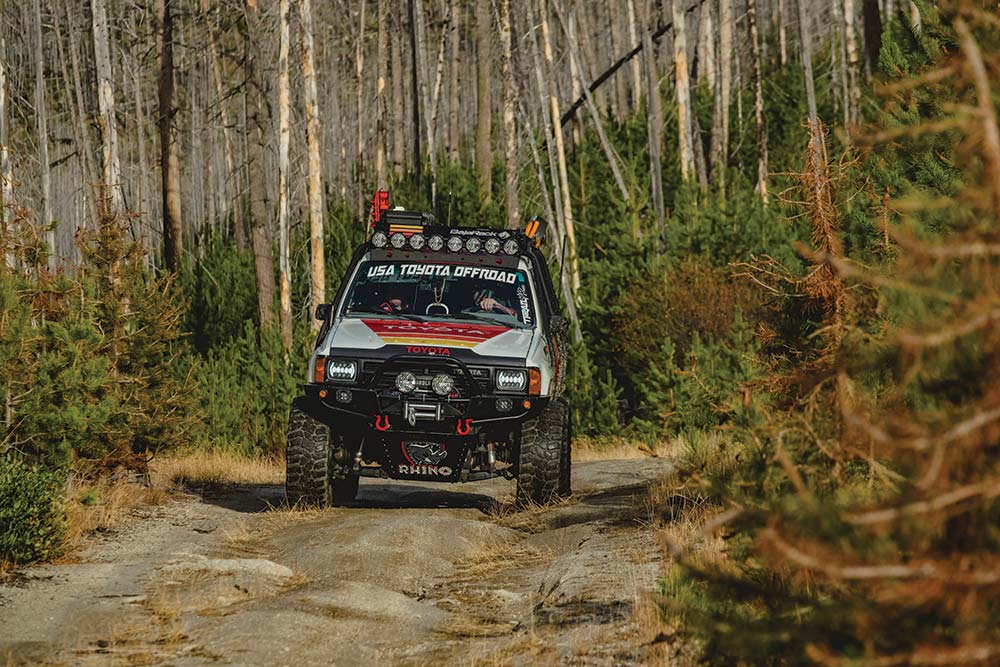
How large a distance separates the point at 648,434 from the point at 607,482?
24.5 ft

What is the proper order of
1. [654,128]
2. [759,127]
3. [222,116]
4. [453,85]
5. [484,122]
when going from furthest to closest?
[222,116]
[453,85]
[759,127]
[484,122]
[654,128]

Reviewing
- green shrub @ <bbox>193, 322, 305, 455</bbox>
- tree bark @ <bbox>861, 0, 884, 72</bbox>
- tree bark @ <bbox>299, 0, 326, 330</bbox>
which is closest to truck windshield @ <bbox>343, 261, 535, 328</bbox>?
tree bark @ <bbox>861, 0, 884, 72</bbox>

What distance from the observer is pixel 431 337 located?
438 inches

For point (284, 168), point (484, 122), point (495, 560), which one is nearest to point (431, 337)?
point (495, 560)

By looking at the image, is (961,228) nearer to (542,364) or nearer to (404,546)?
(404,546)

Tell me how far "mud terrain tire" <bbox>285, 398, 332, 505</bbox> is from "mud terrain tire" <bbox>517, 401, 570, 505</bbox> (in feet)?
5.44

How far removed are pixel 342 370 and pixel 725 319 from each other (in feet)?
42.4

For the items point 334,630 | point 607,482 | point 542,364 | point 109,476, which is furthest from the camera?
point 607,482

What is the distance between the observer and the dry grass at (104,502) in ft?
34.5

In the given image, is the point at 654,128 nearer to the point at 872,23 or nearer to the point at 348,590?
the point at 872,23

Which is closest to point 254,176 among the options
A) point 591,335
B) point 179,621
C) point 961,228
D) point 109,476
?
point 591,335

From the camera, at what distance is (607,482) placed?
14.4 meters

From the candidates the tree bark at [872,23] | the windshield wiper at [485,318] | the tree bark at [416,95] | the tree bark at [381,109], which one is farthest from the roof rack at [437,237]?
the tree bark at [381,109]

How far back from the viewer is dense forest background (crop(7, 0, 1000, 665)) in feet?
10.8
